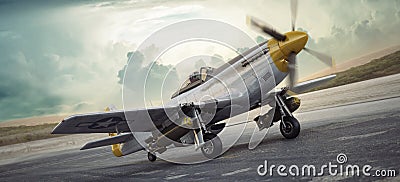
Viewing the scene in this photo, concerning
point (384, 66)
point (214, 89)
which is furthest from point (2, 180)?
point (384, 66)

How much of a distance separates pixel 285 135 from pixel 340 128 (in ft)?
5.16

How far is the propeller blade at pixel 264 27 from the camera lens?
9.42 meters

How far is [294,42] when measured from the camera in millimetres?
9359

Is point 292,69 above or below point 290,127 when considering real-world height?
above

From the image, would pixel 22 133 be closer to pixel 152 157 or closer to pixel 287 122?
pixel 152 157

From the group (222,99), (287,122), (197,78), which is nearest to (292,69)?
(287,122)

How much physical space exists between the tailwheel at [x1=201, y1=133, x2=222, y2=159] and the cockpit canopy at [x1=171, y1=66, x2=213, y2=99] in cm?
129

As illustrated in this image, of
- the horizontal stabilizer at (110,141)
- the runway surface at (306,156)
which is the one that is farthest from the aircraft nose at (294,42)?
the horizontal stabilizer at (110,141)

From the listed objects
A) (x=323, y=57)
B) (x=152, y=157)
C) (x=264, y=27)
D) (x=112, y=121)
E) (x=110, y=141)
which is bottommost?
(x=152, y=157)

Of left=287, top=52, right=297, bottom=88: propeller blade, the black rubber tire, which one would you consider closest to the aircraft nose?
left=287, top=52, right=297, bottom=88: propeller blade

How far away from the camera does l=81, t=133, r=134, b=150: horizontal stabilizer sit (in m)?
10.2

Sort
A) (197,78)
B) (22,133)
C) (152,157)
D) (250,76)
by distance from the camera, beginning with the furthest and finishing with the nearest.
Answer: (22,133) → (152,157) → (197,78) → (250,76)

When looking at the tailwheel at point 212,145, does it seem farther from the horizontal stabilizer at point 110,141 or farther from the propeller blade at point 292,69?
the horizontal stabilizer at point 110,141

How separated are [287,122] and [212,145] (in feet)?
5.75
